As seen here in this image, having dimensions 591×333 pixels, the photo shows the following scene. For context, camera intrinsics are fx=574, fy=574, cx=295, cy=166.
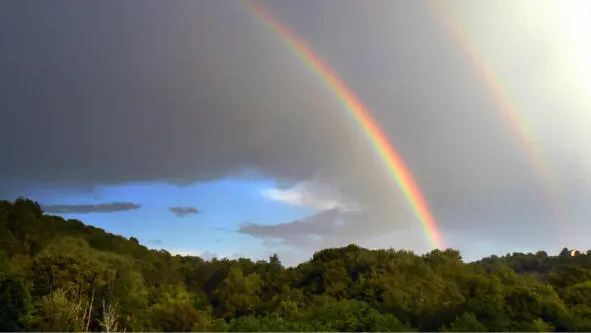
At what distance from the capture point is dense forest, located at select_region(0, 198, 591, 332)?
19422 mm

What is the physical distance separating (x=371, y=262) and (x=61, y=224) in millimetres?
39798

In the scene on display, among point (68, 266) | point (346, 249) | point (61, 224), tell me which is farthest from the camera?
point (61, 224)

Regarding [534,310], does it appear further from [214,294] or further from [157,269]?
[157,269]

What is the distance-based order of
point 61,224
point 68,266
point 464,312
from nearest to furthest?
point 464,312, point 68,266, point 61,224

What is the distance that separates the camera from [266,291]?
50.2 m

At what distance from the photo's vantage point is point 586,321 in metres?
19.3

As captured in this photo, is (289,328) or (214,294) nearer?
(289,328)

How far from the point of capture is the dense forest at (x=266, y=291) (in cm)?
1942

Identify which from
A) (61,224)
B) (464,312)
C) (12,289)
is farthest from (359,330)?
(61,224)

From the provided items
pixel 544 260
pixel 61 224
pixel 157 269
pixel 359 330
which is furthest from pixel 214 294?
pixel 544 260

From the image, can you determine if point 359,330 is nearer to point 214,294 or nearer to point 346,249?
point 214,294

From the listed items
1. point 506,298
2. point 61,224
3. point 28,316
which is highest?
point 61,224

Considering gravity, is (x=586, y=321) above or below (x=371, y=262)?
below

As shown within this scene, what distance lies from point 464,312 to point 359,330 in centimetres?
367
